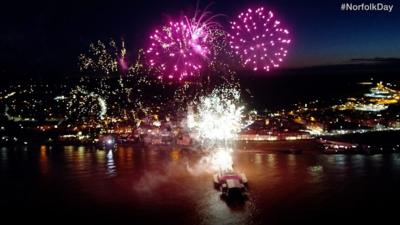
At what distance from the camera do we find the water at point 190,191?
60.8 feet

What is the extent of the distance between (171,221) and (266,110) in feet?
302

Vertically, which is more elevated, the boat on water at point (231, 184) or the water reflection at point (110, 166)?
the water reflection at point (110, 166)

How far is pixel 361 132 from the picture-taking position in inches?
2854

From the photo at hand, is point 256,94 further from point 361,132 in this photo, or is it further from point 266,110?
point 361,132

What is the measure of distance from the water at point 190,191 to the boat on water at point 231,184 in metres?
0.47

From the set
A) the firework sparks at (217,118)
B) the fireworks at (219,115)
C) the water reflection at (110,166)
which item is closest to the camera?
the water reflection at (110,166)

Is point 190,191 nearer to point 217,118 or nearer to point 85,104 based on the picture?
point 217,118

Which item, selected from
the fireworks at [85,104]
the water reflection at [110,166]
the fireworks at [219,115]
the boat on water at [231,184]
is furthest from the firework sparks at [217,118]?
the fireworks at [85,104]

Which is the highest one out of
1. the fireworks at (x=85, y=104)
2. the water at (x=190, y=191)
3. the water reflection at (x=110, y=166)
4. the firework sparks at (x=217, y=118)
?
the fireworks at (x=85, y=104)

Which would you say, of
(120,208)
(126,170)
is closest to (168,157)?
(126,170)

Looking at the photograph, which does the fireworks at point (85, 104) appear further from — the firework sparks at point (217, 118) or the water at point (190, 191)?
the water at point (190, 191)

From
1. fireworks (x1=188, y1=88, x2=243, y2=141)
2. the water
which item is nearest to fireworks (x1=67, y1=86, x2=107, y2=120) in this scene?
fireworks (x1=188, y1=88, x2=243, y2=141)

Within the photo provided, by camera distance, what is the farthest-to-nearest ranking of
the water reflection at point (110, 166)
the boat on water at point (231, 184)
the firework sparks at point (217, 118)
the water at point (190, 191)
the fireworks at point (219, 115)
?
the fireworks at point (219, 115)
the firework sparks at point (217, 118)
the water reflection at point (110, 166)
the boat on water at point (231, 184)
the water at point (190, 191)

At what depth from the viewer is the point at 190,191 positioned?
904 inches
